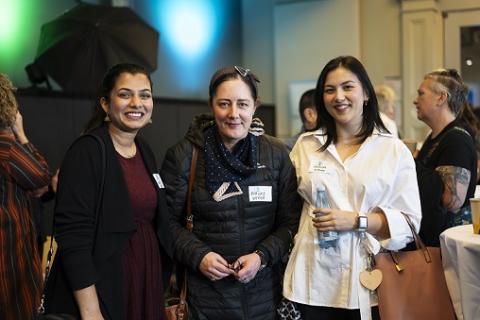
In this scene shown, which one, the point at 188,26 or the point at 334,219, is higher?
the point at 188,26

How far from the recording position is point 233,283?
2.00 m

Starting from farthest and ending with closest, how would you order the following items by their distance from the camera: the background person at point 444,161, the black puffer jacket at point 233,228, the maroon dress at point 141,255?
the background person at point 444,161
the black puffer jacket at point 233,228
the maroon dress at point 141,255

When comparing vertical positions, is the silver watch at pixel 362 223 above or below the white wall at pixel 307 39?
below

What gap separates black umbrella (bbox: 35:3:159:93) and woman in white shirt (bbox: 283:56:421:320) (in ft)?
8.31

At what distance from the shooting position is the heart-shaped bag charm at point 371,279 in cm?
195

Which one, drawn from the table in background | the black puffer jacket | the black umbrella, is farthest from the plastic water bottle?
the black umbrella

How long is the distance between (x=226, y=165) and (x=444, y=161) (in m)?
1.11

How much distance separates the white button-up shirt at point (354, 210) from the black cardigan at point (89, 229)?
66 centimetres

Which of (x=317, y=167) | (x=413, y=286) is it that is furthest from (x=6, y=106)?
(x=413, y=286)

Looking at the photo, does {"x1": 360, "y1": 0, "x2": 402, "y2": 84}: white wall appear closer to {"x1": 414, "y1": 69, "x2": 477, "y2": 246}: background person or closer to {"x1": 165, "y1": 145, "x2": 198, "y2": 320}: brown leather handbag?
{"x1": 414, "y1": 69, "x2": 477, "y2": 246}: background person

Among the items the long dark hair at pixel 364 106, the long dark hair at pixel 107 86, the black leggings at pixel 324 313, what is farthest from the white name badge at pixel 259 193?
the long dark hair at pixel 107 86

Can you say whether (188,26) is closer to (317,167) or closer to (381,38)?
(381,38)

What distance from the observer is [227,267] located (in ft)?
A: 6.32

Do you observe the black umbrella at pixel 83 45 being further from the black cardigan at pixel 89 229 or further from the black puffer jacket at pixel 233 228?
the black cardigan at pixel 89 229
